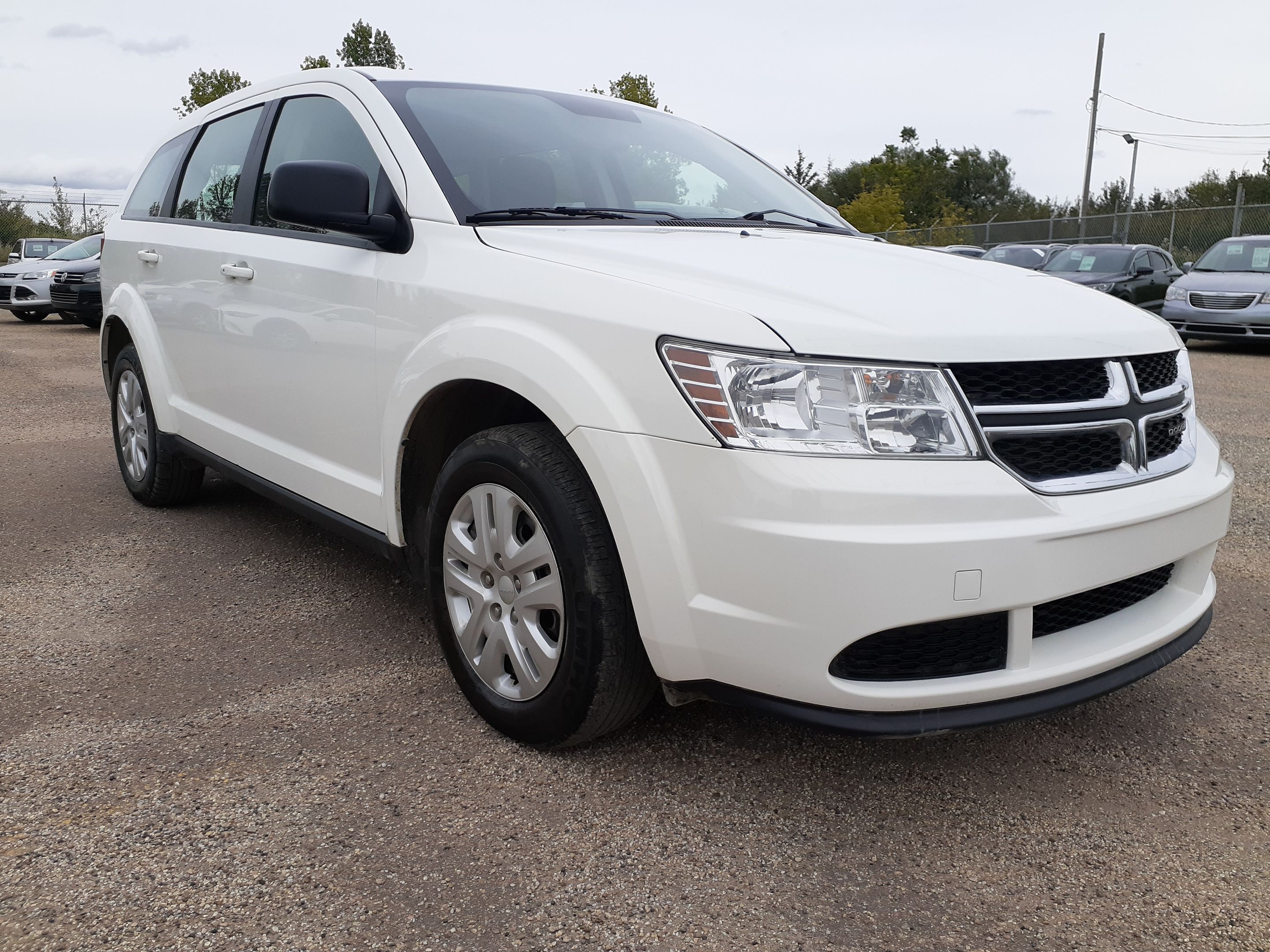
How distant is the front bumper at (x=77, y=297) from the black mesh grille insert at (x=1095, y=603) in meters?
15.9

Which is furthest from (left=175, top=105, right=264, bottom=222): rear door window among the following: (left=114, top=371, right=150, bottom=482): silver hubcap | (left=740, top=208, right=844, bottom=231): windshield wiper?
(left=740, top=208, right=844, bottom=231): windshield wiper

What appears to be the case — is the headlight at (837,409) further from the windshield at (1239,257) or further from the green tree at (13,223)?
the green tree at (13,223)

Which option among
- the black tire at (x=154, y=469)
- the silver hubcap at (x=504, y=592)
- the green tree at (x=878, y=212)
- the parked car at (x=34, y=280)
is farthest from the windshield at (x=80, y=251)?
the green tree at (x=878, y=212)

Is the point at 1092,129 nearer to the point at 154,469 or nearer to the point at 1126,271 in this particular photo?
the point at 1126,271

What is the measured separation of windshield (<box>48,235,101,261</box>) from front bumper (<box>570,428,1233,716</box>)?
16.8m

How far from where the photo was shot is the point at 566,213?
295 cm

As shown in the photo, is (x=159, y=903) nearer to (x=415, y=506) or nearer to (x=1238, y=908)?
(x=415, y=506)

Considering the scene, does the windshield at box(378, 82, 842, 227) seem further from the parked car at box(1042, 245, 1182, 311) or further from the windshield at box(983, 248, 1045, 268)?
the windshield at box(983, 248, 1045, 268)

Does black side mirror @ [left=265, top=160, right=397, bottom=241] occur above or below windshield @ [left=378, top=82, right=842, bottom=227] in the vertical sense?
below

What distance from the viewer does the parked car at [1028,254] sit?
17.0 m

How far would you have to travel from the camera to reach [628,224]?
2.92 meters

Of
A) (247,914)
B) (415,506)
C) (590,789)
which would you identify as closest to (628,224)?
(415,506)

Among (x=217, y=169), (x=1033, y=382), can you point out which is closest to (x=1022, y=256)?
(x=217, y=169)

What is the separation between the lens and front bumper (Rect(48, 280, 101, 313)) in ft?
50.7
